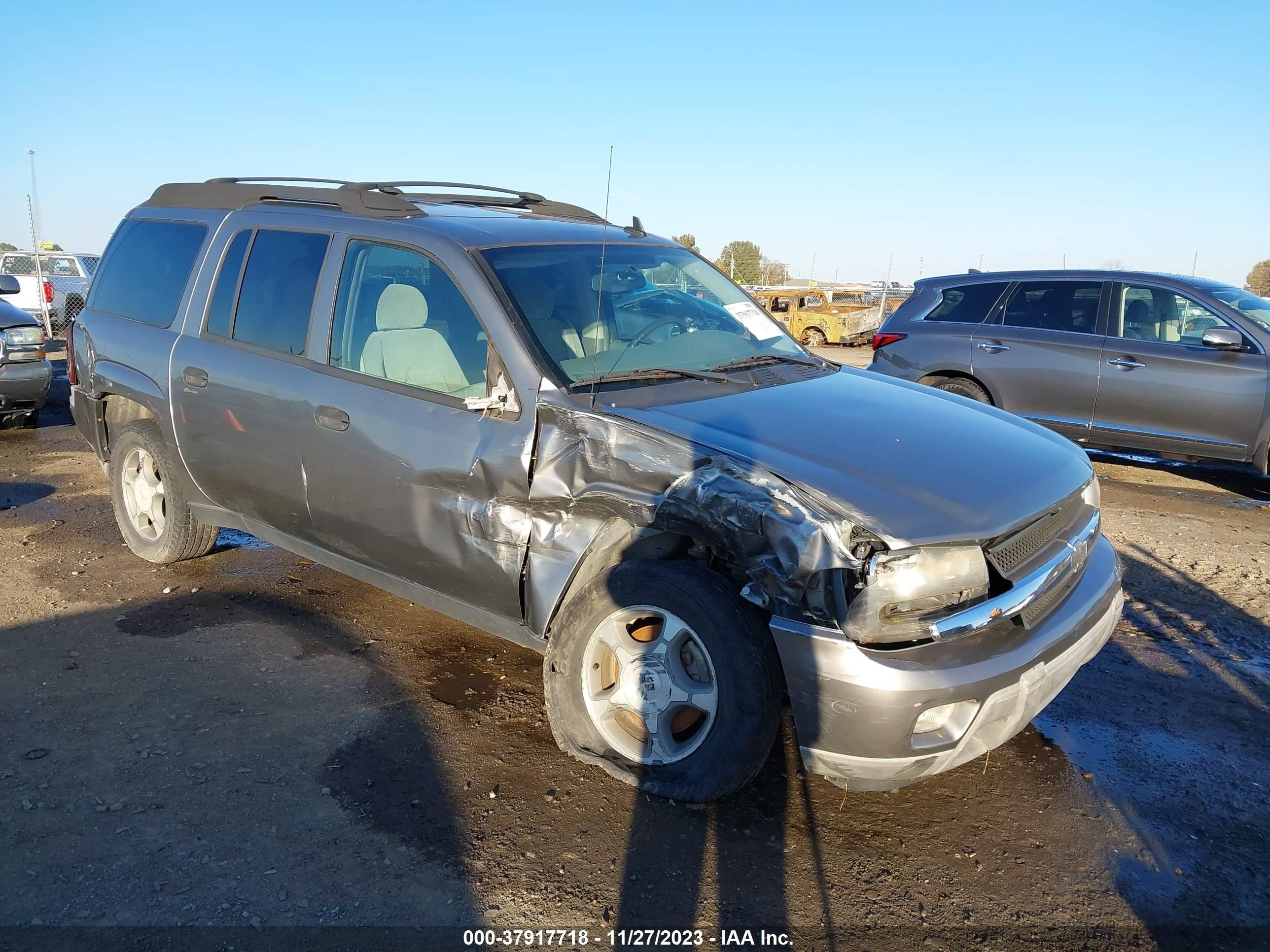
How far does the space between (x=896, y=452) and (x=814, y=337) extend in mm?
20985

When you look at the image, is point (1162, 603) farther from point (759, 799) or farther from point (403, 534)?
point (403, 534)

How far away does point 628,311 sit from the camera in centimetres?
390

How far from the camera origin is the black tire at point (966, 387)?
834 cm

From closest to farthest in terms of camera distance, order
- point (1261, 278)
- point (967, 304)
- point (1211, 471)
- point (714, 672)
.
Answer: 1. point (714, 672)
2. point (967, 304)
3. point (1211, 471)
4. point (1261, 278)

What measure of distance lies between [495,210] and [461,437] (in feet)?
5.17

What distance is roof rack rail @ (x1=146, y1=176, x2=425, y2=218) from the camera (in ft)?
13.3

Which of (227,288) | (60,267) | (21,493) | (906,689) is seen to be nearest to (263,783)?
(906,689)

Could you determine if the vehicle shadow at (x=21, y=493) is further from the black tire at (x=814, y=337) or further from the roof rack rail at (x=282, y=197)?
the black tire at (x=814, y=337)

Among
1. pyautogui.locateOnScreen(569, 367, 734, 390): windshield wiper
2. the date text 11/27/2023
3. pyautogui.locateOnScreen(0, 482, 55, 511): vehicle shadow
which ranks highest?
pyautogui.locateOnScreen(569, 367, 734, 390): windshield wiper

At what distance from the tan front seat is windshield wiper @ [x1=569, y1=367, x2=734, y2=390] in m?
0.48

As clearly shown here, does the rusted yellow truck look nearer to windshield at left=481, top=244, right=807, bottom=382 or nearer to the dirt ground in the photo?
windshield at left=481, top=244, right=807, bottom=382

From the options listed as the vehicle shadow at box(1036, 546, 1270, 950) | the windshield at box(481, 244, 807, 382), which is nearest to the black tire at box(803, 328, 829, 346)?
the vehicle shadow at box(1036, 546, 1270, 950)

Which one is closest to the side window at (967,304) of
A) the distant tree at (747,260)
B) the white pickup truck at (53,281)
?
the white pickup truck at (53,281)

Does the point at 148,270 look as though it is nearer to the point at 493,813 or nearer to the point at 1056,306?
the point at 493,813
